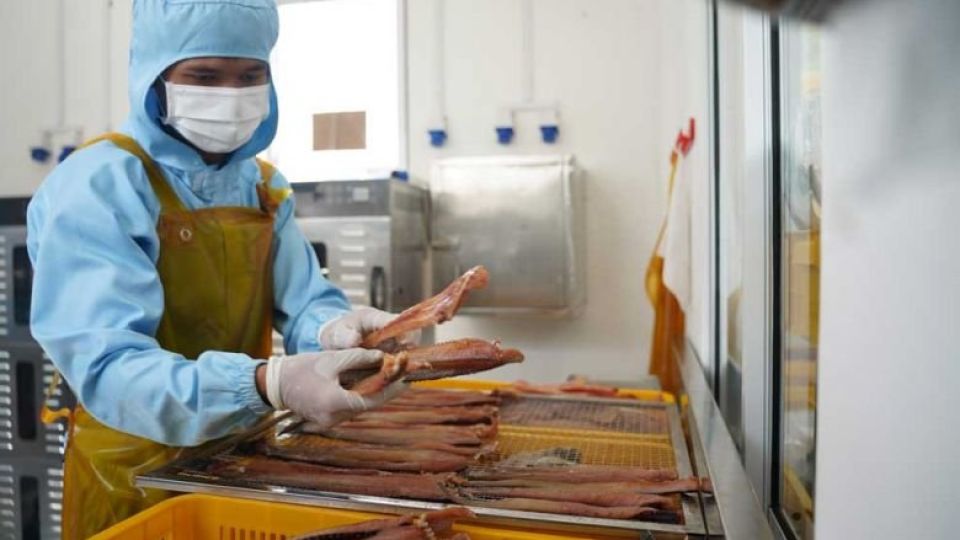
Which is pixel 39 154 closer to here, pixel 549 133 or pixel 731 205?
pixel 549 133

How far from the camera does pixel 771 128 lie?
127 cm

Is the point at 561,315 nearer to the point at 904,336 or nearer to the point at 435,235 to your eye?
the point at 435,235

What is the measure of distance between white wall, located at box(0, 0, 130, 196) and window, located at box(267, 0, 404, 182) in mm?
951

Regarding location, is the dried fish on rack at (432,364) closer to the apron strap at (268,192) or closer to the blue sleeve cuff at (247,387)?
the blue sleeve cuff at (247,387)

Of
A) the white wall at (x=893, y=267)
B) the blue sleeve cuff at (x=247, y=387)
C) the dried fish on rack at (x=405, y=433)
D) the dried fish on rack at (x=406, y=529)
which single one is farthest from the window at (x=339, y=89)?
the white wall at (x=893, y=267)

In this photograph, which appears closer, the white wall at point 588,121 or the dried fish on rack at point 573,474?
the dried fish on rack at point 573,474

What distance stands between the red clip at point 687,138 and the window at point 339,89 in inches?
65.6

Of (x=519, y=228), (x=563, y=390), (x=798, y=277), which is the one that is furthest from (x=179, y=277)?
(x=519, y=228)

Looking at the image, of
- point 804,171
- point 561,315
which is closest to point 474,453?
point 804,171

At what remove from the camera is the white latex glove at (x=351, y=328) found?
4.59 feet

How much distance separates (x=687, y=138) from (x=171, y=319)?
1597 mm

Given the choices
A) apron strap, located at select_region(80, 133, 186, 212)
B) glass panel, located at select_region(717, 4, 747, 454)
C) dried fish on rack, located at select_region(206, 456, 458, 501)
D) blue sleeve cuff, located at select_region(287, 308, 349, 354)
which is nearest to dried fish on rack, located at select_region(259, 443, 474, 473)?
dried fish on rack, located at select_region(206, 456, 458, 501)

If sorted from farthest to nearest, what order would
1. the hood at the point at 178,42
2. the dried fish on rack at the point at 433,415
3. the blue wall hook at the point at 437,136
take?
the blue wall hook at the point at 437,136
the dried fish on rack at the point at 433,415
the hood at the point at 178,42

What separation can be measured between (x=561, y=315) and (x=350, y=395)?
2.19 metres
